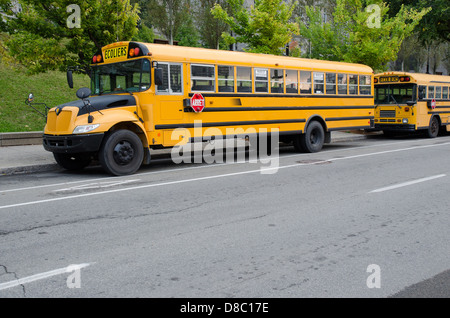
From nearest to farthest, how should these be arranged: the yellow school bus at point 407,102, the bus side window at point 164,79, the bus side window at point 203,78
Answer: the bus side window at point 164,79 < the bus side window at point 203,78 < the yellow school bus at point 407,102

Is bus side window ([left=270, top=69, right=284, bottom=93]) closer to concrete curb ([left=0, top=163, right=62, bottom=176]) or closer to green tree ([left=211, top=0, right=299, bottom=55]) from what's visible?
concrete curb ([left=0, top=163, right=62, bottom=176])

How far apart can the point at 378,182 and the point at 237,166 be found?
3499 mm

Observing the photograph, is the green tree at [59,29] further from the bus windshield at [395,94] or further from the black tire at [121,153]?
the bus windshield at [395,94]

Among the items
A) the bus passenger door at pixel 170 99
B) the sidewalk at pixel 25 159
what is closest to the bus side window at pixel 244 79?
the bus passenger door at pixel 170 99

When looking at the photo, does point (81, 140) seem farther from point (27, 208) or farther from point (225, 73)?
point (225, 73)

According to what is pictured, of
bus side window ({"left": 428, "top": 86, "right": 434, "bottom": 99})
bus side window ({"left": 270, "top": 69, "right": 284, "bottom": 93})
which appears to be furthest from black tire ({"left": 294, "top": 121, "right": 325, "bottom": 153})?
bus side window ({"left": 428, "top": 86, "right": 434, "bottom": 99})

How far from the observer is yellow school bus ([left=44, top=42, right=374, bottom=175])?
31.6 ft

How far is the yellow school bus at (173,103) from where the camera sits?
379 inches

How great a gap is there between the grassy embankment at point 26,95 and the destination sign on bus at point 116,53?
7.49 meters

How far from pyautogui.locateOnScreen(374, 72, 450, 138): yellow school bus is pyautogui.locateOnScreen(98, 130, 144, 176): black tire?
1240 cm

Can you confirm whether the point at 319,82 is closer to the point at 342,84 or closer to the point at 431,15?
the point at 342,84

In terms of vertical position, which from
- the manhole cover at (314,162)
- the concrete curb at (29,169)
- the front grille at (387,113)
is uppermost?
the front grille at (387,113)

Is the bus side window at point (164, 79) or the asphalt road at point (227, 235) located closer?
the asphalt road at point (227, 235)
